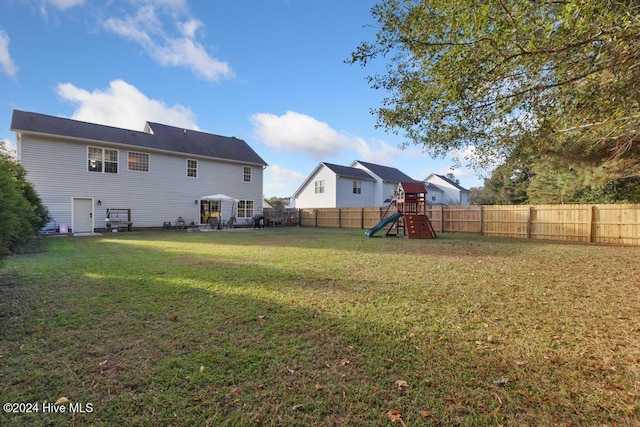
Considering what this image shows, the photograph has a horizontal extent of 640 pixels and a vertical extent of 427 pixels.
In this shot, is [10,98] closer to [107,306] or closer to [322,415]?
[107,306]

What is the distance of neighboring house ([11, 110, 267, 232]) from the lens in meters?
14.2

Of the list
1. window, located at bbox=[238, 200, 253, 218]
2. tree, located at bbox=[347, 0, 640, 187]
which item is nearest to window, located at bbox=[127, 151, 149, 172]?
window, located at bbox=[238, 200, 253, 218]

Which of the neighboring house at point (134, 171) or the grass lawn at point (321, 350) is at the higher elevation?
the neighboring house at point (134, 171)

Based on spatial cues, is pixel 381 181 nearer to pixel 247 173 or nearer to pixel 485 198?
pixel 247 173

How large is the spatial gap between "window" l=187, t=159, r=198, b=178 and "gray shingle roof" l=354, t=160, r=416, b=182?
17315 millimetres

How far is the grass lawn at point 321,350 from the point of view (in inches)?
73.6

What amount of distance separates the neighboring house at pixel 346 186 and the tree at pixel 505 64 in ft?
70.1

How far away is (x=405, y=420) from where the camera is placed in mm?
1764

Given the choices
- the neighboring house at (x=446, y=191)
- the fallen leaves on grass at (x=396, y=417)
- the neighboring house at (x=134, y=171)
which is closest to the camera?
the fallen leaves on grass at (x=396, y=417)

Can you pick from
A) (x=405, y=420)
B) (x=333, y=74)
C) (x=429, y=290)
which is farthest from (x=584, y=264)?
(x=333, y=74)

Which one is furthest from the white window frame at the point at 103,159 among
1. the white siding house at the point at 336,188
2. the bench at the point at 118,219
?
the white siding house at the point at 336,188

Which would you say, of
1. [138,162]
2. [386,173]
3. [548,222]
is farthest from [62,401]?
[386,173]

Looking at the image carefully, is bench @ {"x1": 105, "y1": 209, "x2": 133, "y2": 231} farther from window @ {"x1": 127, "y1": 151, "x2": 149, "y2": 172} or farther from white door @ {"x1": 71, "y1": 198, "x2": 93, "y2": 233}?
window @ {"x1": 127, "y1": 151, "x2": 149, "y2": 172}

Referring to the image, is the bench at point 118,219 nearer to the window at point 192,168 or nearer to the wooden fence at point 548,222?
the window at point 192,168
